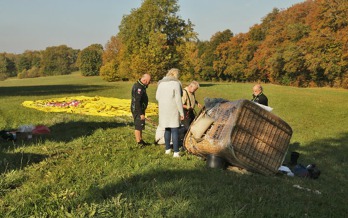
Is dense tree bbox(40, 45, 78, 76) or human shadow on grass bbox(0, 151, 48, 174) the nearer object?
human shadow on grass bbox(0, 151, 48, 174)

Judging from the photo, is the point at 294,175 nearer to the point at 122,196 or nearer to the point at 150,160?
the point at 150,160

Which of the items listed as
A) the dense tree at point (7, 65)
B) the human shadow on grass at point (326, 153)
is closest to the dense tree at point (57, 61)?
the dense tree at point (7, 65)

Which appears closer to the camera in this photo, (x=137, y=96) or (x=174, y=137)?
(x=174, y=137)

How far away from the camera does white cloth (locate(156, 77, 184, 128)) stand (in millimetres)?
7398

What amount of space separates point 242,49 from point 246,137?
224ft

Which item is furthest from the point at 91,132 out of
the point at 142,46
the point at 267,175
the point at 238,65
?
the point at 238,65

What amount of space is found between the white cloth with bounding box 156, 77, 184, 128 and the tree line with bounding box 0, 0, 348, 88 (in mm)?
33322

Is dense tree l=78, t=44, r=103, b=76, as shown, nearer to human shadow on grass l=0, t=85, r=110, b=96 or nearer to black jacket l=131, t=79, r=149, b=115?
human shadow on grass l=0, t=85, r=110, b=96

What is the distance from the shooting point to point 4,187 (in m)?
5.14

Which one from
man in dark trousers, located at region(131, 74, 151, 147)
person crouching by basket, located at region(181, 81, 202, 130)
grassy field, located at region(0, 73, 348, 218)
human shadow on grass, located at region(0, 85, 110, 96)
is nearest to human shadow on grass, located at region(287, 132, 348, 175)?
grassy field, located at region(0, 73, 348, 218)

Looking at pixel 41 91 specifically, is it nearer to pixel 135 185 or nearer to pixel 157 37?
pixel 157 37

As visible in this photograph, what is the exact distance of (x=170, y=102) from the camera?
24.3ft

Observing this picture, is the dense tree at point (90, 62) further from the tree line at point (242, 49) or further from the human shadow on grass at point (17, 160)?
the human shadow on grass at point (17, 160)

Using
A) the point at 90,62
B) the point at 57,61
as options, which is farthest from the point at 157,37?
the point at 57,61
